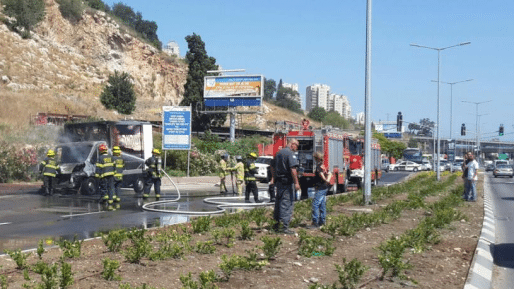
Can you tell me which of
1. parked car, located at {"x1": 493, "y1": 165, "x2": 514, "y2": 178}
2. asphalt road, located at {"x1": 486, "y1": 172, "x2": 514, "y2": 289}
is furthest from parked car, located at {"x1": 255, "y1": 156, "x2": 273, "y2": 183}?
parked car, located at {"x1": 493, "y1": 165, "x2": 514, "y2": 178}

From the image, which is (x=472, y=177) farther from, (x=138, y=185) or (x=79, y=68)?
(x=79, y=68)

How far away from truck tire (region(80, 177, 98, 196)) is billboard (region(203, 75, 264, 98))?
99.2 ft

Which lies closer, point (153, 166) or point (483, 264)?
point (483, 264)

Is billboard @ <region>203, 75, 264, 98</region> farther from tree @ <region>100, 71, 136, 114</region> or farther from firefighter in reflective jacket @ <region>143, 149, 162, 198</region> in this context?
firefighter in reflective jacket @ <region>143, 149, 162, 198</region>

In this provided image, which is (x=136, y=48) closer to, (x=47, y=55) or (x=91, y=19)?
(x=91, y=19)

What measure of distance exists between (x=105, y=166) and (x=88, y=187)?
4487 mm

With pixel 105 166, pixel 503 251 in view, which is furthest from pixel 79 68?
pixel 503 251

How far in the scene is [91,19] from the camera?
275 feet

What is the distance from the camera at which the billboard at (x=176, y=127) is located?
3053cm

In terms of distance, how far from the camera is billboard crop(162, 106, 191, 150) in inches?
1202

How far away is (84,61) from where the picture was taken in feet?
254

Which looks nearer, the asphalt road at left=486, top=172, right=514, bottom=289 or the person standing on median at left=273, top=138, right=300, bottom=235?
the asphalt road at left=486, top=172, right=514, bottom=289

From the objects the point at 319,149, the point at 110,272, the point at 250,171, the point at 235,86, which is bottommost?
the point at 110,272

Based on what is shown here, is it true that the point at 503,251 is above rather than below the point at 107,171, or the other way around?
below
